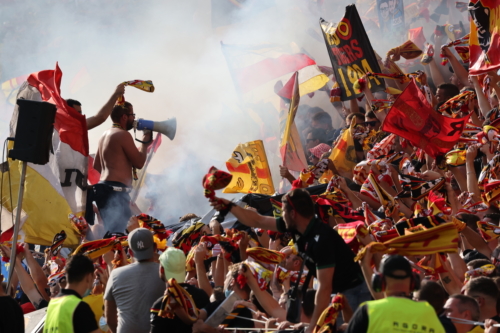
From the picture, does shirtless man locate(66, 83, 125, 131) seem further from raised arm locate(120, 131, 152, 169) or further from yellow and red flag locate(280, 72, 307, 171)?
yellow and red flag locate(280, 72, 307, 171)

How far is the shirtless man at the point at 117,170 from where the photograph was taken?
7.36 metres

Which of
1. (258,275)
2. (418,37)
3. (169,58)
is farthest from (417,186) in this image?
(169,58)

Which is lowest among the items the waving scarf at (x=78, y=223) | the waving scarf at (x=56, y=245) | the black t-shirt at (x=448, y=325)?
the black t-shirt at (x=448, y=325)

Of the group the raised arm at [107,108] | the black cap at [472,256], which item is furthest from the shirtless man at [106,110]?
the black cap at [472,256]

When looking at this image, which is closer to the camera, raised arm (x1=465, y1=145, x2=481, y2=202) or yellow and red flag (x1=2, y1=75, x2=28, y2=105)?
raised arm (x1=465, y1=145, x2=481, y2=202)

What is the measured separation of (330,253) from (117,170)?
390 centimetres

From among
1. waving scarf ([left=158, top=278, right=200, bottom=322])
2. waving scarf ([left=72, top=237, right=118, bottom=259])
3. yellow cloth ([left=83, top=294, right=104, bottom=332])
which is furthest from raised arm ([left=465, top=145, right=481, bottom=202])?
yellow cloth ([left=83, top=294, right=104, bottom=332])

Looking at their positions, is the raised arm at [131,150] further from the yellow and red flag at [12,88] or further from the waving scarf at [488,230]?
the yellow and red flag at [12,88]

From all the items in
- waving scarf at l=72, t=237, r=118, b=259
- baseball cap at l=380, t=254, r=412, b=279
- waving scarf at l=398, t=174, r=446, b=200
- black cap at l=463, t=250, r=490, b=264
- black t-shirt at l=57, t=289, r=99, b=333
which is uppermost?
waving scarf at l=72, t=237, r=118, b=259

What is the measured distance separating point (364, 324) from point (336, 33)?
18.3ft

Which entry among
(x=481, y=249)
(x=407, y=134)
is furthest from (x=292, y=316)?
(x=407, y=134)

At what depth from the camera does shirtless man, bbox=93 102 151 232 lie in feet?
24.2

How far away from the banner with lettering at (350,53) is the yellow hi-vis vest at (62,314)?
4.50 meters

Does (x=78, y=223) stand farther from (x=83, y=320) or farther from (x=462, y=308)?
(x=462, y=308)
